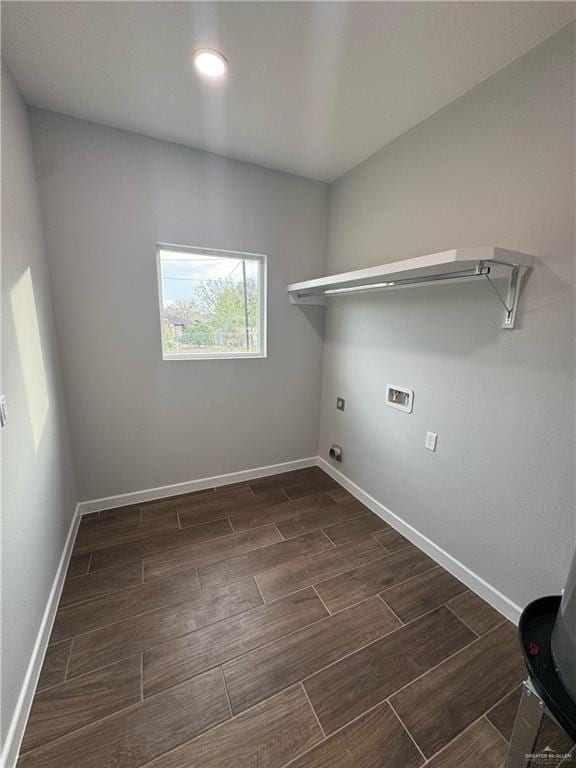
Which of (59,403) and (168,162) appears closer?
(59,403)

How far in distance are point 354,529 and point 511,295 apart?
170cm

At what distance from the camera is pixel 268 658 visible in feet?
4.35

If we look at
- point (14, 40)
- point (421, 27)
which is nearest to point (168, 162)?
point (14, 40)

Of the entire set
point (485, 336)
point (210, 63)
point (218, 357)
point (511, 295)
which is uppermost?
point (210, 63)

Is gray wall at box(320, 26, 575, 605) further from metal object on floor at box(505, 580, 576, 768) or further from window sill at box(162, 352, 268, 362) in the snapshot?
window sill at box(162, 352, 268, 362)

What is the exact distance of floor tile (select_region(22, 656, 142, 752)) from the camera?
108 cm

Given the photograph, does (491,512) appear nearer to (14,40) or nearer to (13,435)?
(13,435)

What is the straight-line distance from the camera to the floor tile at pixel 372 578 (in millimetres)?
1629

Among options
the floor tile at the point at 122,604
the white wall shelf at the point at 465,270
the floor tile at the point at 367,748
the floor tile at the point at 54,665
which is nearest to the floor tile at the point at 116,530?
the floor tile at the point at 122,604

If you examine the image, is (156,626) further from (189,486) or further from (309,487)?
(309,487)

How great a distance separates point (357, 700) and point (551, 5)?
2.69m

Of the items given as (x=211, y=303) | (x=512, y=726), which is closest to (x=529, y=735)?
(x=512, y=726)

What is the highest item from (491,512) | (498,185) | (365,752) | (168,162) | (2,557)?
(168,162)

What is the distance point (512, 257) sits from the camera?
1269 mm
